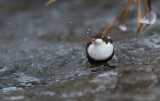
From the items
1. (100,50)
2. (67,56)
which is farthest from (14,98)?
(67,56)

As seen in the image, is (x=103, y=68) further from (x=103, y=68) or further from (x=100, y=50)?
(x=100, y=50)

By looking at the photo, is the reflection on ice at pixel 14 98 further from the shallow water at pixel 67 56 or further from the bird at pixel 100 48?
the bird at pixel 100 48

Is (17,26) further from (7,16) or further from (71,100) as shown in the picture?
(71,100)

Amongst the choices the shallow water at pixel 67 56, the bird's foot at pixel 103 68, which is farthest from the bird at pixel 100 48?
the shallow water at pixel 67 56

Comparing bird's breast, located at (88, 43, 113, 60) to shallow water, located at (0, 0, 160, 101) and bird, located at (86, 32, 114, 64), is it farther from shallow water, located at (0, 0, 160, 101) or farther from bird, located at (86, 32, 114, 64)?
shallow water, located at (0, 0, 160, 101)

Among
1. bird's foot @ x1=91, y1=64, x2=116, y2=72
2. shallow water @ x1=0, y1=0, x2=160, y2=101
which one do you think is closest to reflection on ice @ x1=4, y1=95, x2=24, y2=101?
shallow water @ x1=0, y1=0, x2=160, y2=101

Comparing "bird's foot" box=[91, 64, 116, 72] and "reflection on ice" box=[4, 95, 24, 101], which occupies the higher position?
"reflection on ice" box=[4, 95, 24, 101]

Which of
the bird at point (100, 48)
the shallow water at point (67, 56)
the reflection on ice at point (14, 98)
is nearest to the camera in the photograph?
the shallow water at point (67, 56)
